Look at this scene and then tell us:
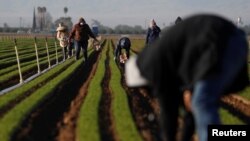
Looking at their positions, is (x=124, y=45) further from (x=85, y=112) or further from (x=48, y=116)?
(x=85, y=112)

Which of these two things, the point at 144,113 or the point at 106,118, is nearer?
the point at 106,118

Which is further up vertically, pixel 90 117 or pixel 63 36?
pixel 63 36

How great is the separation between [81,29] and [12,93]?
26.9 ft

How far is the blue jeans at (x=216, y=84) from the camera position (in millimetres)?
4488

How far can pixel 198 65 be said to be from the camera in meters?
4.47

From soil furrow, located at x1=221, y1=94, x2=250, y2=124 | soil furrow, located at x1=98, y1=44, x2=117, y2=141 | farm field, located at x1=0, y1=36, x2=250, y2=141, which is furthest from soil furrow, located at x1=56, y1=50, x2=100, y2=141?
soil furrow, located at x1=221, y1=94, x2=250, y2=124

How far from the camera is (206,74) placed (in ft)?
14.6

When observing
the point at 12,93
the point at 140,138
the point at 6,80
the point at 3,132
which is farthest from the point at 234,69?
the point at 6,80

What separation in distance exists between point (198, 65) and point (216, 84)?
0.74 feet

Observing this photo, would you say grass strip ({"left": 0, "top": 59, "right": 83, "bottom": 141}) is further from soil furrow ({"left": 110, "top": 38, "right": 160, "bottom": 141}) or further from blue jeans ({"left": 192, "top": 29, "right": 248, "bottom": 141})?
blue jeans ({"left": 192, "top": 29, "right": 248, "bottom": 141})

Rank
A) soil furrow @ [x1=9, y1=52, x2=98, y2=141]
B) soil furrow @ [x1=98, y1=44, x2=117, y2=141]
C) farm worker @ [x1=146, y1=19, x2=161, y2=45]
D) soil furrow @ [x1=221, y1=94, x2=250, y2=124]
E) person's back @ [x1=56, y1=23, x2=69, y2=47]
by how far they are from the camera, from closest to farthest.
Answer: soil furrow @ [x1=98, y1=44, x2=117, y2=141] < soil furrow @ [x1=9, y1=52, x2=98, y2=141] < soil furrow @ [x1=221, y1=94, x2=250, y2=124] < farm worker @ [x1=146, y1=19, x2=161, y2=45] < person's back @ [x1=56, y1=23, x2=69, y2=47]

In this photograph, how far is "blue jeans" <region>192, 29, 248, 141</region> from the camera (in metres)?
4.49

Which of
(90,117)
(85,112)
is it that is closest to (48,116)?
(85,112)

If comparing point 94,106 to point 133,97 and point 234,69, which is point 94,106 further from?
point 234,69
